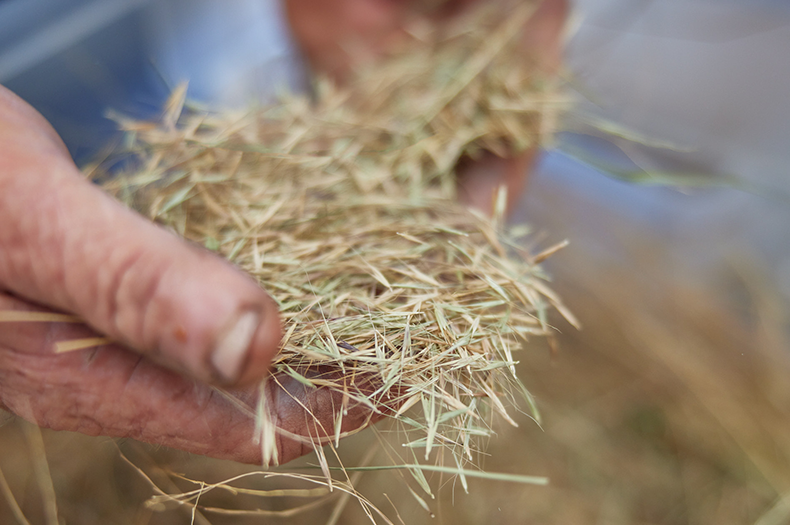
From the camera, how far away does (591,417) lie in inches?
44.3

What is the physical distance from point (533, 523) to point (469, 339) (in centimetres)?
67

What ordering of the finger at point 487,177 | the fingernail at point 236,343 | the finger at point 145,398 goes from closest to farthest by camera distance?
1. the fingernail at point 236,343
2. the finger at point 145,398
3. the finger at point 487,177

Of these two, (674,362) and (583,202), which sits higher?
(583,202)

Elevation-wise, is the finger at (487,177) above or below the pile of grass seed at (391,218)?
below

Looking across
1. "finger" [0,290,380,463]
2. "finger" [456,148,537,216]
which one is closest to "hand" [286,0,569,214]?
"finger" [456,148,537,216]

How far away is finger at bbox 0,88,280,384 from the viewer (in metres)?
0.31

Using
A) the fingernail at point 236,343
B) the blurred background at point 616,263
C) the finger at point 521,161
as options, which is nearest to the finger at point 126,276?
the fingernail at point 236,343

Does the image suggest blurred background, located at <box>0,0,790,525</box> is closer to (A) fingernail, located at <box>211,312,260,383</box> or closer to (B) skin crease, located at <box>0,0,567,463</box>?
(B) skin crease, located at <box>0,0,567,463</box>

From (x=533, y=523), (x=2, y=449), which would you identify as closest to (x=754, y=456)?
(x=533, y=523)

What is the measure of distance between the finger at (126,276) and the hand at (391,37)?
0.58m

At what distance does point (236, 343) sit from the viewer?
1.02 ft

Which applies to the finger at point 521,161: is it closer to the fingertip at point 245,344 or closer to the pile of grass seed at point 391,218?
the pile of grass seed at point 391,218

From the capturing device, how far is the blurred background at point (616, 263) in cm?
88

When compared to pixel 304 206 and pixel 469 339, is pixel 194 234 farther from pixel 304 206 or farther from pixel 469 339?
pixel 469 339
